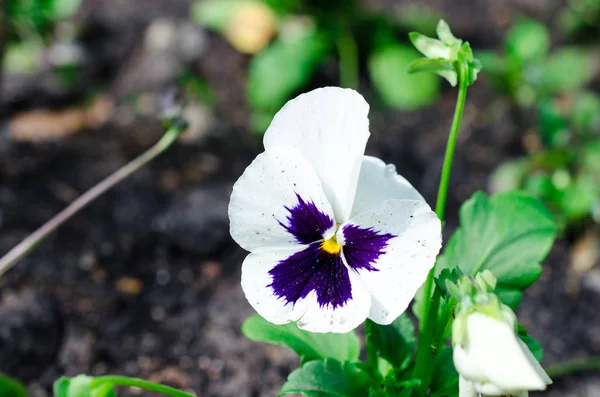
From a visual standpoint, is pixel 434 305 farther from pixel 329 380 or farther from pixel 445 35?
pixel 445 35

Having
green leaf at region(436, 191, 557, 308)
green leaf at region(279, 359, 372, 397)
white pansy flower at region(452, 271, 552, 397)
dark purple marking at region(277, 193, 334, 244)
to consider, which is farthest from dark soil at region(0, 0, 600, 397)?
white pansy flower at region(452, 271, 552, 397)

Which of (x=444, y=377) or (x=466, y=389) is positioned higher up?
(x=466, y=389)

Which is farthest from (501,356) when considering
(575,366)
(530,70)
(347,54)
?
(347,54)

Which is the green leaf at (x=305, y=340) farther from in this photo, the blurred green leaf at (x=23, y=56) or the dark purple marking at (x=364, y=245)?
the blurred green leaf at (x=23, y=56)

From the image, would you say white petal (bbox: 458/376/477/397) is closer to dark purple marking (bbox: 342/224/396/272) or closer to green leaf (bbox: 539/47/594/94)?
dark purple marking (bbox: 342/224/396/272)

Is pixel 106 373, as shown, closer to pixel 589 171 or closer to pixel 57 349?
pixel 57 349

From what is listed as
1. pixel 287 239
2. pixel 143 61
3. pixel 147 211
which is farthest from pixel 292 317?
pixel 143 61
